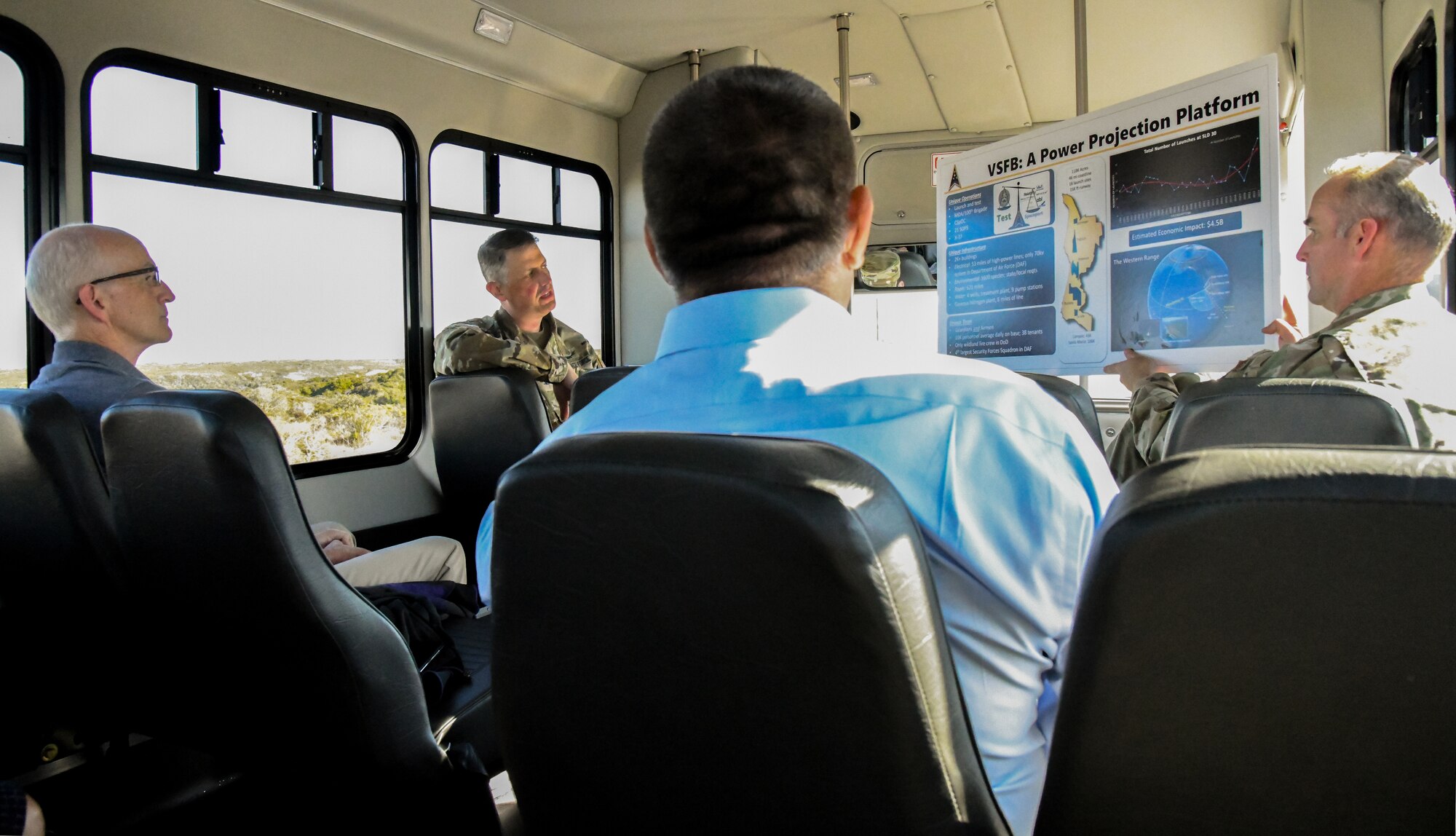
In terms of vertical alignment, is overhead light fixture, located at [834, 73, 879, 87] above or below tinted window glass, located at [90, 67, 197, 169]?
above

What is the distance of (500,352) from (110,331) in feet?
5.99

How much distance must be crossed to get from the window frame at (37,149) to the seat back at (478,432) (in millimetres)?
1338

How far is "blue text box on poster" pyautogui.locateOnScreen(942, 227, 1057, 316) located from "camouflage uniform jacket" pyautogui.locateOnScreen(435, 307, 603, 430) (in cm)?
171

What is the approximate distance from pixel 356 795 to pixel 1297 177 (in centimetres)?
605

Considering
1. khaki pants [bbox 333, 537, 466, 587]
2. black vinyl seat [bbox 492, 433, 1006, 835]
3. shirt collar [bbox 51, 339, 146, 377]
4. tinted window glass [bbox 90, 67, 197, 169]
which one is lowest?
khaki pants [bbox 333, 537, 466, 587]

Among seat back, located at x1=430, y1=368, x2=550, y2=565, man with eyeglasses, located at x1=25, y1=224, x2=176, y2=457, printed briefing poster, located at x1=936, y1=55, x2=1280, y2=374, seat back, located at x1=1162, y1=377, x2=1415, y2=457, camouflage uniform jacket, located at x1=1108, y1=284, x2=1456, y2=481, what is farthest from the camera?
seat back, located at x1=430, y1=368, x2=550, y2=565

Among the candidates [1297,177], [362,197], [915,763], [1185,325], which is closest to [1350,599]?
[915,763]

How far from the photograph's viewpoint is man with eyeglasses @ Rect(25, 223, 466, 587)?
2.08 m

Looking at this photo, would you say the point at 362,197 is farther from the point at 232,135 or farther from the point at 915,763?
the point at 915,763

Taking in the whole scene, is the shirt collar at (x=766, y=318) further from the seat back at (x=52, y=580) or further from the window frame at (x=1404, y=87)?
the window frame at (x=1404, y=87)

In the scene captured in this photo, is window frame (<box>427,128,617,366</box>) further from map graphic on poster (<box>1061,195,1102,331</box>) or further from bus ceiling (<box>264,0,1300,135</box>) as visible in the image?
map graphic on poster (<box>1061,195,1102,331</box>)

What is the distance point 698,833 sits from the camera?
65 centimetres

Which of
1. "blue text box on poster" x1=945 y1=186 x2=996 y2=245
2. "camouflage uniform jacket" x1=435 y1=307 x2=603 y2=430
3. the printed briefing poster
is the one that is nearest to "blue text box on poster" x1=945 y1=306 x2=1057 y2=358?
the printed briefing poster

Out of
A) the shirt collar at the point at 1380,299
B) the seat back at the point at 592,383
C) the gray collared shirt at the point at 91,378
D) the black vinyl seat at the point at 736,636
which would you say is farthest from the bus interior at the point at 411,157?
the black vinyl seat at the point at 736,636
